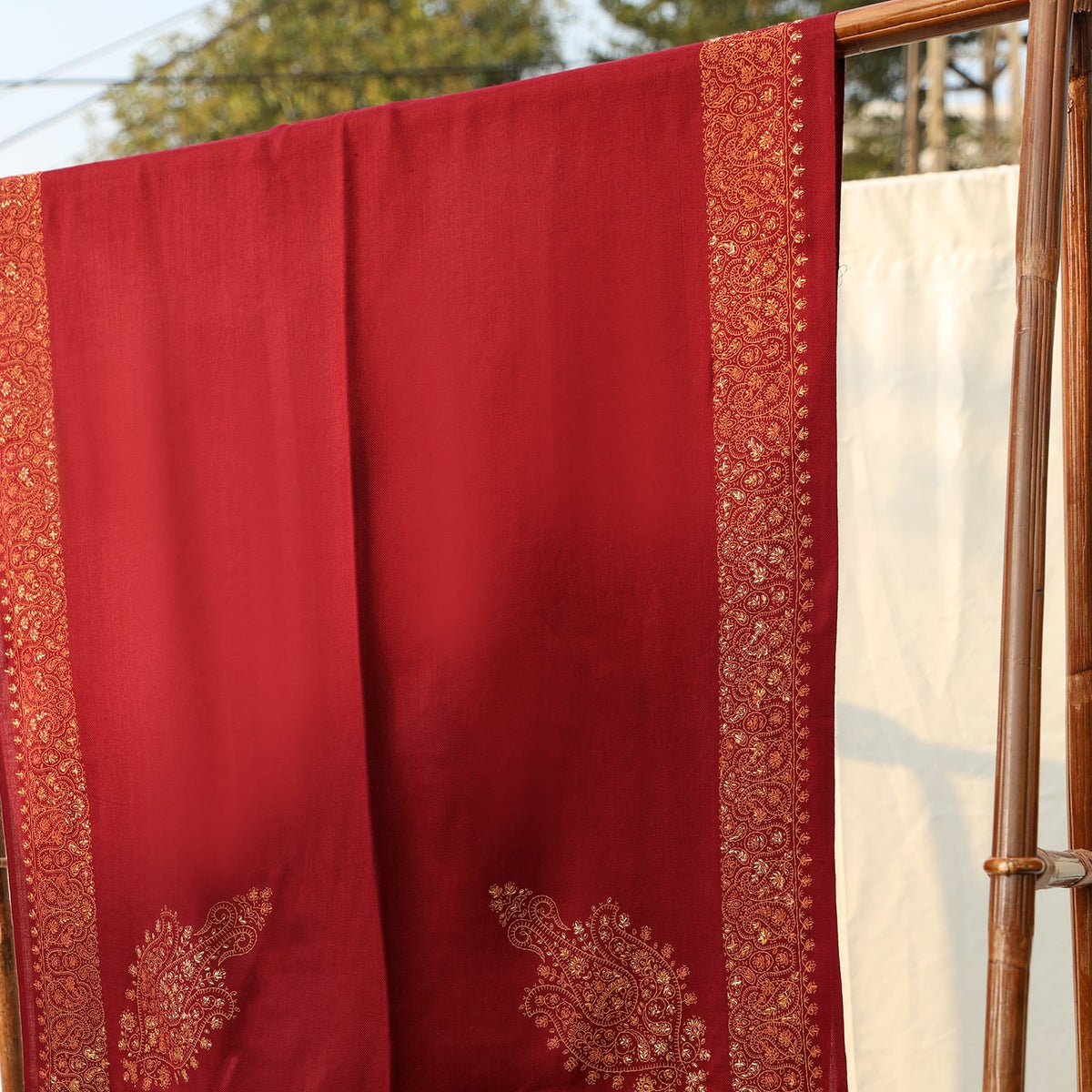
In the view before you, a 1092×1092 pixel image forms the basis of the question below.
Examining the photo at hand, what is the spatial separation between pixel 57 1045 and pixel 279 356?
0.86m

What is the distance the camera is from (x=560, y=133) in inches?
47.7

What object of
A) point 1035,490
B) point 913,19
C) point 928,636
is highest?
point 913,19

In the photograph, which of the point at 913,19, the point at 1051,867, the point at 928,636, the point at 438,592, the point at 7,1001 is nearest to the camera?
the point at 1051,867

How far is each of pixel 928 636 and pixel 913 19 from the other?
3.52 feet

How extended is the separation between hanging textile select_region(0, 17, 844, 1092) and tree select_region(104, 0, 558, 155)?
30.9 feet

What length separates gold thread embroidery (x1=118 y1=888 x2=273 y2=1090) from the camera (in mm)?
1303

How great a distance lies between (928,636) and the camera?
1.90 metres

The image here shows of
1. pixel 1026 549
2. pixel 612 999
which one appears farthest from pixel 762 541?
pixel 612 999

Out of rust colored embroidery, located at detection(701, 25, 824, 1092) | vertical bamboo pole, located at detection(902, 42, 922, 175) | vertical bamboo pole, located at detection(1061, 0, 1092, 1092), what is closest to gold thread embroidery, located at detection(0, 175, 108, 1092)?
rust colored embroidery, located at detection(701, 25, 824, 1092)

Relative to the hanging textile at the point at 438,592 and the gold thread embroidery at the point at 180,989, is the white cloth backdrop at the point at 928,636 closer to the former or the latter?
the hanging textile at the point at 438,592

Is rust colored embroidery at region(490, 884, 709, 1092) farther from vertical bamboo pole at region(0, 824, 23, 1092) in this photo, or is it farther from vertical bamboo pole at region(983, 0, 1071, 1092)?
vertical bamboo pole at region(0, 824, 23, 1092)

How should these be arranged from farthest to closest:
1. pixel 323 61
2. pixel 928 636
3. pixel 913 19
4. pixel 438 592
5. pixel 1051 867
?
pixel 323 61, pixel 928 636, pixel 438 592, pixel 913 19, pixel 1051 867

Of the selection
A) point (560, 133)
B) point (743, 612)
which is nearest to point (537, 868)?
point (743, 612)

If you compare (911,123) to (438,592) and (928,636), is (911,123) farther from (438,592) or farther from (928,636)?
(438,592)
